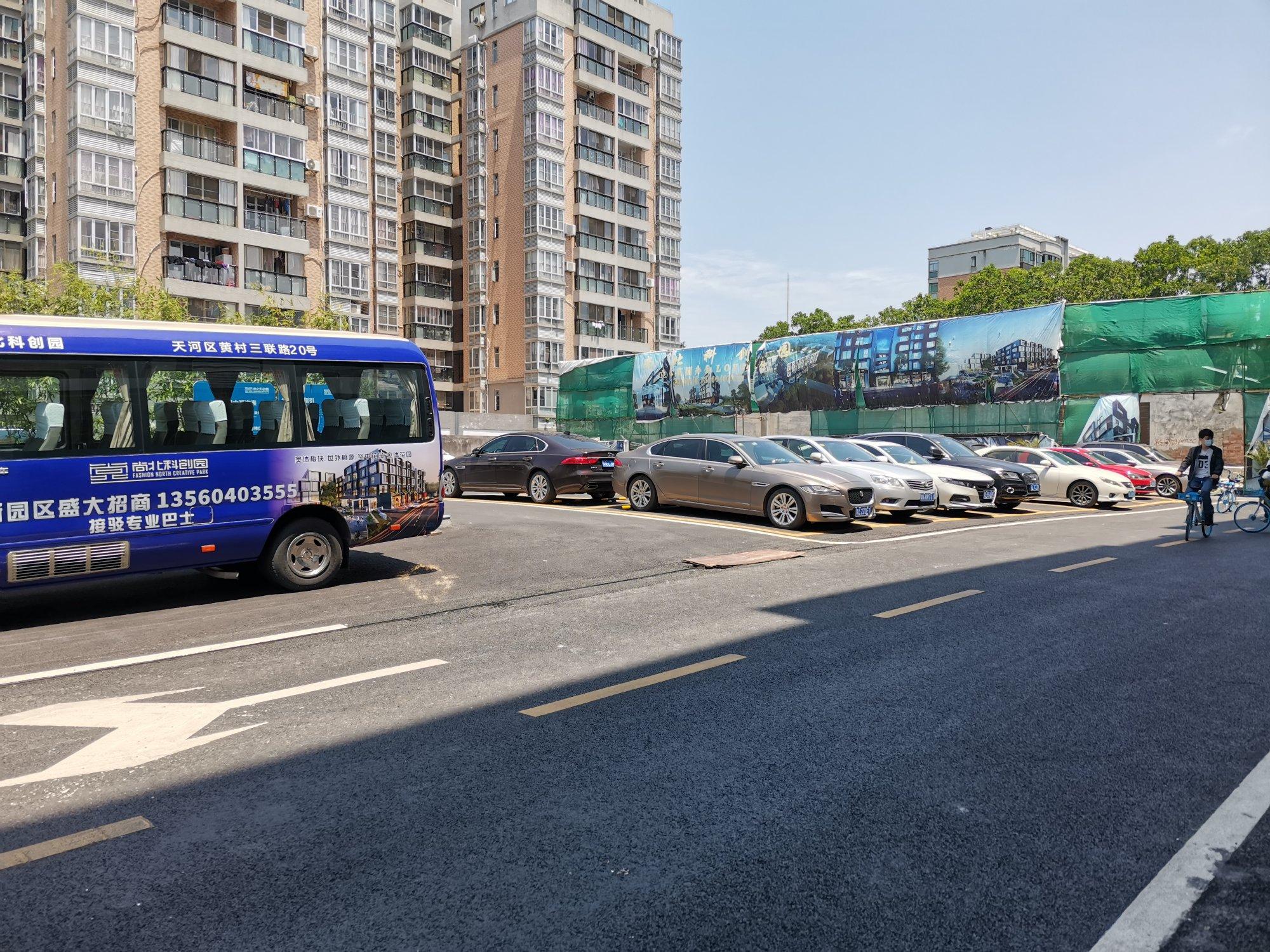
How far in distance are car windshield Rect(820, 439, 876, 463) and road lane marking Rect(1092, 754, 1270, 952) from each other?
13.6 meters

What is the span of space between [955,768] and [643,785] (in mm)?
1400

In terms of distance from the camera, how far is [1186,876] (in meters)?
3.09

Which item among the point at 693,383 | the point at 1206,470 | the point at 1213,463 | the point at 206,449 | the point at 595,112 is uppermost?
the point at 595,112

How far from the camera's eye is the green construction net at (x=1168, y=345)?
26125mm

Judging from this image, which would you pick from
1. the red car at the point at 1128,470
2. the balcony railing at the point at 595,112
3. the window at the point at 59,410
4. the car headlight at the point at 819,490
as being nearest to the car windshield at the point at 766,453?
the car headlight at the point at 819,490

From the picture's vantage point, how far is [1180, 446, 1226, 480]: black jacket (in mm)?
13352

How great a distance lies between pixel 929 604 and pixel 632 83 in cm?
5782

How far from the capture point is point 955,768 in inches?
161

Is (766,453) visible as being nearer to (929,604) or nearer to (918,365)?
A: (929,604)

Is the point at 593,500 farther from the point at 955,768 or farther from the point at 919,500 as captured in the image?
the point at 955,768

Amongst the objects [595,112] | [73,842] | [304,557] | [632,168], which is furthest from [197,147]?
[73,842]

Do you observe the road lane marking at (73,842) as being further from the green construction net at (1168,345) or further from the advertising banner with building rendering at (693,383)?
the advertising banner with building rendering at (693,383)

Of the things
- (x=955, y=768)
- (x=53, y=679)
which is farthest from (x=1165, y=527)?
(x=53, y=679)

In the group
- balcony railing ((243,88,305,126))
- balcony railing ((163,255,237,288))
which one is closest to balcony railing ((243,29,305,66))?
balcony railing ((243,88,305,126))
